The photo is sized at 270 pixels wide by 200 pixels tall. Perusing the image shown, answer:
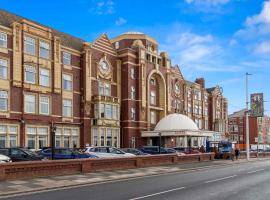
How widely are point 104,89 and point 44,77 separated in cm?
1149

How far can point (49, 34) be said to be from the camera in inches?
1919

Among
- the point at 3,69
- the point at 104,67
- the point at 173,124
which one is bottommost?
the point at 173,124

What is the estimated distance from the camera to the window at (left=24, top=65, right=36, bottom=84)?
4559cm

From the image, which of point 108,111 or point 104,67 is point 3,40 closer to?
point 104,67

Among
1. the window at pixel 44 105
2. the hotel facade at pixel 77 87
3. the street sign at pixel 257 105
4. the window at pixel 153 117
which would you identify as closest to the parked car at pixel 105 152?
the hotel facade at pixel 77 87

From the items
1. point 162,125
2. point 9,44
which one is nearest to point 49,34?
point 9,44

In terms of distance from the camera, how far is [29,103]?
46.0 metres

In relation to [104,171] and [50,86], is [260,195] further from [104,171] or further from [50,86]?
[50,86]

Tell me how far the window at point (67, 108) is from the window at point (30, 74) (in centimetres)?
593

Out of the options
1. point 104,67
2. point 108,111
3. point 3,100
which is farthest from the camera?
point 104,67

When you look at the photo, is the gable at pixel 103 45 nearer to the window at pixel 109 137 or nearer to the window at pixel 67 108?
the window at pixel 67 108

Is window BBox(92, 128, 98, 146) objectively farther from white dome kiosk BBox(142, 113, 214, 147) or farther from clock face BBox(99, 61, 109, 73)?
white dome kiosk BBox(142, 113, 214, 147)

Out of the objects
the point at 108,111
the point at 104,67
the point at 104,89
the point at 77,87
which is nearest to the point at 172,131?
the point at 108,111

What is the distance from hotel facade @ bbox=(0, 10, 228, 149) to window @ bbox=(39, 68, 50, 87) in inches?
4.6
